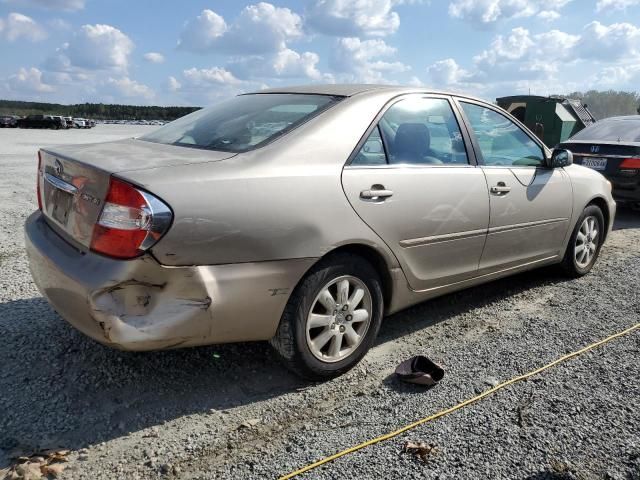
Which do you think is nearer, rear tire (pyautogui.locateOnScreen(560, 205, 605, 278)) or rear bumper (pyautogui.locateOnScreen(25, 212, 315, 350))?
rear bumper (pyautogui.locateOnScreen(25, 212, 315, 350))

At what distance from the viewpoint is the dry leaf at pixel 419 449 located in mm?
2461

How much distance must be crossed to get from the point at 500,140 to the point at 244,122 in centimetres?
204

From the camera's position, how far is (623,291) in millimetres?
4828

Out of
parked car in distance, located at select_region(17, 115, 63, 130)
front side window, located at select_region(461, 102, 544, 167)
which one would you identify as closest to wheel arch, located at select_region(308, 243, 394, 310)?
front side window, located at select_region(461, 102, 544, 167)

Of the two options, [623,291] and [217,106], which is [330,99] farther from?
[623,291]

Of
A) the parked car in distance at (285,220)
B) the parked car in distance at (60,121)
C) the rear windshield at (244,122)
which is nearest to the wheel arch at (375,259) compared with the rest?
the parked car in distance at (285,220)

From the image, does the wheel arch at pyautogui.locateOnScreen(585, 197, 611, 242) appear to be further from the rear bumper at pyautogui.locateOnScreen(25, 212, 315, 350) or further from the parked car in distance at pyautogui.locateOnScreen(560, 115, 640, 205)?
the rear bumper at pyautogui.locateOnScreen(25, 212, 315, 350)

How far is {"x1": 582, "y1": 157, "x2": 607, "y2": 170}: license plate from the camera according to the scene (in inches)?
308

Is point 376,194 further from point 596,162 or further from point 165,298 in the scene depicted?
point 596,162

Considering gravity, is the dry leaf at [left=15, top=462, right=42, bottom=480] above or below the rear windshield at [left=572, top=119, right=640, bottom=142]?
below

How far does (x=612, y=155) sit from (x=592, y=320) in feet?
15.0

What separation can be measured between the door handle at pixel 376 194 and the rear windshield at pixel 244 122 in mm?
533

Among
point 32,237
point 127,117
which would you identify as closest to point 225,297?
point 32,237

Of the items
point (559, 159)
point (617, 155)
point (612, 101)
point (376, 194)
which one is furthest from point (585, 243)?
point (612, 101)
